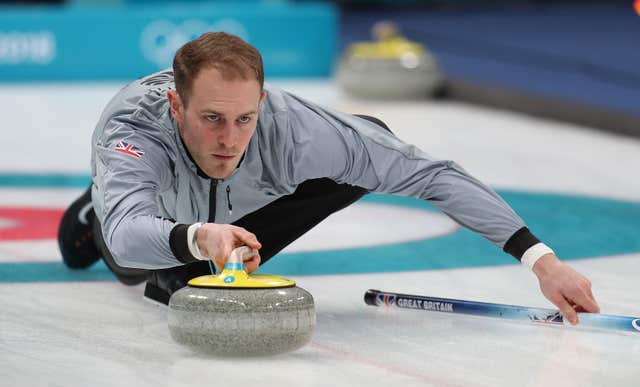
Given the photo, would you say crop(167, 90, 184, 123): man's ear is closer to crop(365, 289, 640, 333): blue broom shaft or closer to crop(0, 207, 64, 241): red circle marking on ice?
crop(365, 289, 640, 333): blue broom shaft

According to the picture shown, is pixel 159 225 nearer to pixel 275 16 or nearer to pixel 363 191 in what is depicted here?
pixel 363 191

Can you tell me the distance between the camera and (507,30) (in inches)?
628

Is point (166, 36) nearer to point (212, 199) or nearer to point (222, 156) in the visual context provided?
point (212, 199)

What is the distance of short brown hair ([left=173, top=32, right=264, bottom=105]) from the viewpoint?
2475 mm

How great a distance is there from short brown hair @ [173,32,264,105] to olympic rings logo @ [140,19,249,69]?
9.52m

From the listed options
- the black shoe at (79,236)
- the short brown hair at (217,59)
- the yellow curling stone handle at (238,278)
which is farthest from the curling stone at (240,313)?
the black shoe at (79,236)

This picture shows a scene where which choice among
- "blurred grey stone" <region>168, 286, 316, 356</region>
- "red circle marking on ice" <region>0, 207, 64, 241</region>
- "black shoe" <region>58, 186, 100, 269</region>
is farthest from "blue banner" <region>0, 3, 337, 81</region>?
"blurred grey stone" <region>168, 286, 316, 356</region>

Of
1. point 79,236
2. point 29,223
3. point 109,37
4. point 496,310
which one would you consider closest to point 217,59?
point 496,310

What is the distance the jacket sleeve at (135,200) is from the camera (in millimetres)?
2406

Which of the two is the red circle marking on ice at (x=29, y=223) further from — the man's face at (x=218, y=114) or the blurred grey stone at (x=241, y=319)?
the blurred grey stone at (x=241, y=319)

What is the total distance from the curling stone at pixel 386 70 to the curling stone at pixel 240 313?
8.15 metres

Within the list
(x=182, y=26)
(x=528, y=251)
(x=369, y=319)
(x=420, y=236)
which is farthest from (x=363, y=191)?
(x=182, y=26)

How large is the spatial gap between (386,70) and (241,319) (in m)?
8.35

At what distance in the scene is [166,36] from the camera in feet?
39.6
